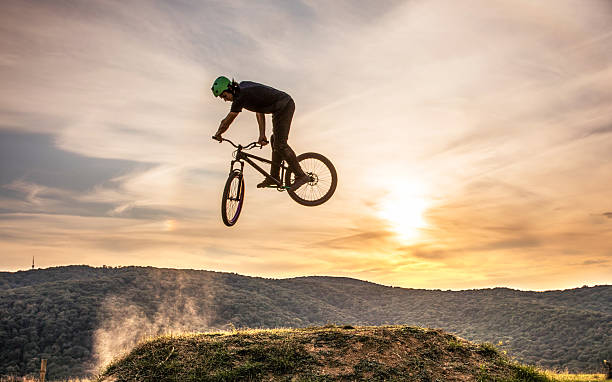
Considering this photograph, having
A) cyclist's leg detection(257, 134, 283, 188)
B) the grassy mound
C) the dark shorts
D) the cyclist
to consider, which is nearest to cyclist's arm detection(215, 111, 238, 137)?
the cyclist

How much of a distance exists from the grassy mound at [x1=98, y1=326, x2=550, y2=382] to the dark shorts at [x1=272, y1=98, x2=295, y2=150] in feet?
26.2

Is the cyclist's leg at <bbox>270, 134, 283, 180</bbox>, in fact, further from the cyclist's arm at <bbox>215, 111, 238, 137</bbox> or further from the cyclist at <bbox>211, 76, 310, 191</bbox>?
the cyclist's arm at <bbox>215, 111, 238, 137</bbox>

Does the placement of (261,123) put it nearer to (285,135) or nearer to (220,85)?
(285,135)

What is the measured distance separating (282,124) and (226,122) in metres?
1.66

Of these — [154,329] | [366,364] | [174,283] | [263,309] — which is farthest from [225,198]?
[174,283]

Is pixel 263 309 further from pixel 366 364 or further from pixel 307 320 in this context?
pixel 366 364

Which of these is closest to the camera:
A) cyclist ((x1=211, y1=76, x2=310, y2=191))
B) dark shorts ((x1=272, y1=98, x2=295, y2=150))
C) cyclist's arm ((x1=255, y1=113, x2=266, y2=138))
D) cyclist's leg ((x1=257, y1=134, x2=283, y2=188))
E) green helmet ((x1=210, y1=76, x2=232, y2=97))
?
green helmet ((x1=210, y1=76, x2=232, y2=97))

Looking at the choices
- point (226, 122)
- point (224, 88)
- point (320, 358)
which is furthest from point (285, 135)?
point (320, 358)

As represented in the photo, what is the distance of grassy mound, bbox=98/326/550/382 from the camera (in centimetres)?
1560

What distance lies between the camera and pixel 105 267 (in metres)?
191

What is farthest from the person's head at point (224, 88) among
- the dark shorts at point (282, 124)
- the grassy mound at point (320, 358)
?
the grassy mound at point (320, 358)

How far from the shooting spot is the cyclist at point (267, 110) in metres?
11.6

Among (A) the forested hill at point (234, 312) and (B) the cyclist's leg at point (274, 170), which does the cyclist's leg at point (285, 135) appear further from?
(A) the forested hill at point (234, 312)

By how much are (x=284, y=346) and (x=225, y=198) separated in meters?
7.72
